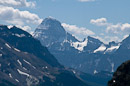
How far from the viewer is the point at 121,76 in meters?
108

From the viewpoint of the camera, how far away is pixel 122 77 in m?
108

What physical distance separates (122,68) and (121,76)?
3.03 metres

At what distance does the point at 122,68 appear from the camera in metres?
111

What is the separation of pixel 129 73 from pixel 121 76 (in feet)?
8.73

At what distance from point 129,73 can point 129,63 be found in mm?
3565

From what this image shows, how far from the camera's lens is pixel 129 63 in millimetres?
111562

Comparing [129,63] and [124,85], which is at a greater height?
[129,63]

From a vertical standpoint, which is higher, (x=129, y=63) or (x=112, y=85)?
(x=129, y=63)

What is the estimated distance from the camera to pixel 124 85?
107 m

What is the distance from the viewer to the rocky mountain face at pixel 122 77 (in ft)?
352

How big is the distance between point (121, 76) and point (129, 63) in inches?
214

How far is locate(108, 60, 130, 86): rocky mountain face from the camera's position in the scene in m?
107

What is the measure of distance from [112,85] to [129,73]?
6.15m
